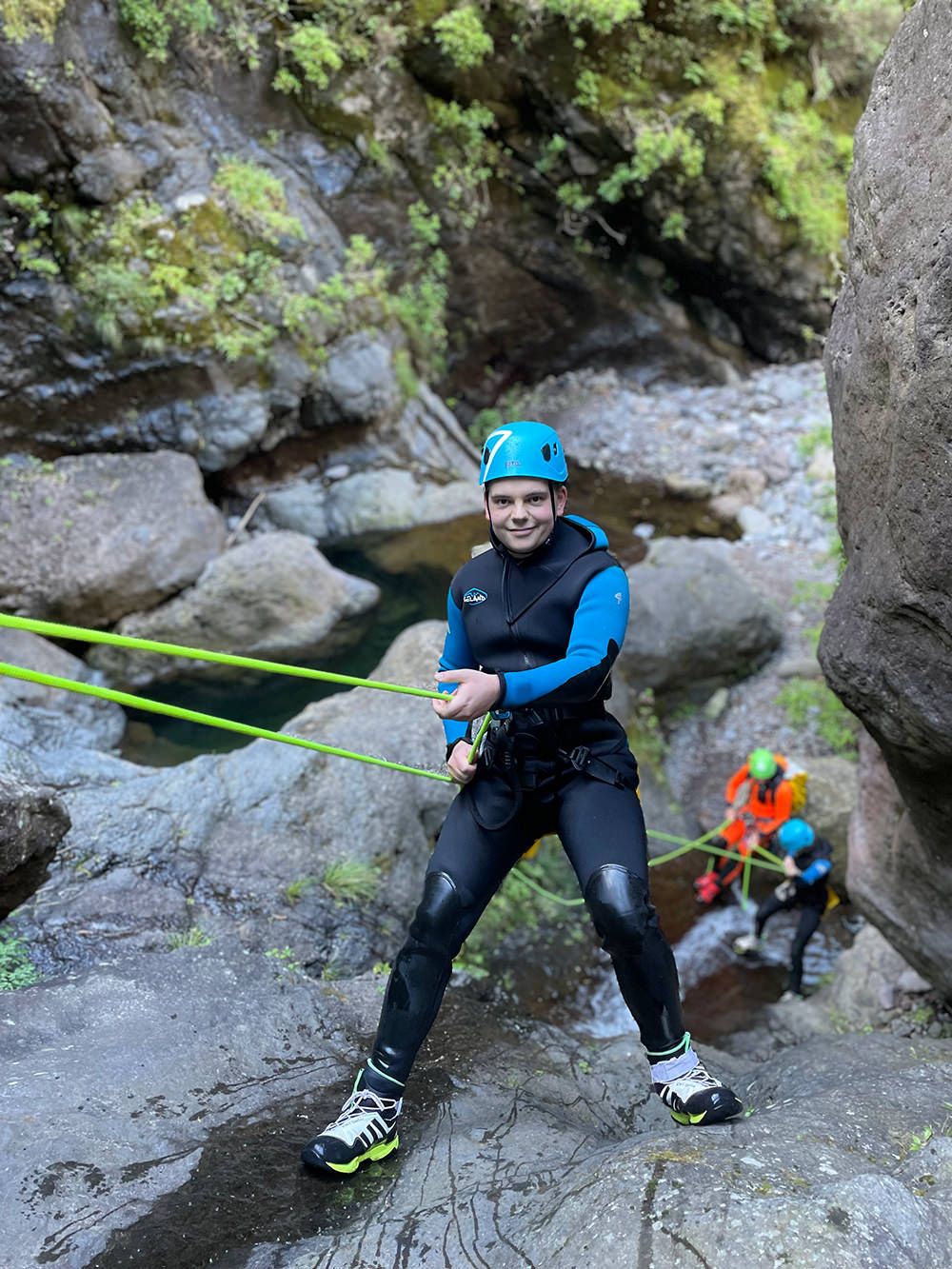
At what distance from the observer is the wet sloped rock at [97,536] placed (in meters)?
10.2

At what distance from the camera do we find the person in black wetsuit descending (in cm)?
294

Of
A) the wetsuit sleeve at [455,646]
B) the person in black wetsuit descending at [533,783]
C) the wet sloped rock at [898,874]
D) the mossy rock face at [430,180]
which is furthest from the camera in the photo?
Answer: the mossy rock face at [430,180]

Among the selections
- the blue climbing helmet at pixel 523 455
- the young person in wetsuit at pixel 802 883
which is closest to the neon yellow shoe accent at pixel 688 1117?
the blue climbing helmet at pixel 523 455

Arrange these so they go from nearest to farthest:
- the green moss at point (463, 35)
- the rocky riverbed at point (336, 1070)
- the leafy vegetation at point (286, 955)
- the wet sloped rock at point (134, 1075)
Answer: the rocky riverbed at point (336, 1070), the wet sloped rock at point (134, 1075), the leafy vegetation at point (286, 955), the green moss at point (463, 35)

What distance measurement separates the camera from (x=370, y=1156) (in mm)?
2908

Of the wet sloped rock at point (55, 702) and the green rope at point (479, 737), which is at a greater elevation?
the green rope at point (479, 737)

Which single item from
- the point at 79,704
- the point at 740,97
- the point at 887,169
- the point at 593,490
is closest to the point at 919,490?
the point at 887,169

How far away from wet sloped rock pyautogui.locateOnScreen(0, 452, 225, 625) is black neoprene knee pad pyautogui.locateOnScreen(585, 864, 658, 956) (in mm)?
8705

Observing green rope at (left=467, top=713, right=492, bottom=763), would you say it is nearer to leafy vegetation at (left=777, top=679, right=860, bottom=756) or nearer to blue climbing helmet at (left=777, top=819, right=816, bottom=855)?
blue climbing helmet at (left=777, top=819, right=816, bottom=855)

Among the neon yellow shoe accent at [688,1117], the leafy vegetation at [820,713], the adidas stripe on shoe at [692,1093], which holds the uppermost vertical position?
the adidas stripe on shoe at [692,1093]

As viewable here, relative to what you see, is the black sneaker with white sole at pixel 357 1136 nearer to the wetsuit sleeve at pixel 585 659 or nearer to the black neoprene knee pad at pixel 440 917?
the black neoprene knee pad at pixel 440 917

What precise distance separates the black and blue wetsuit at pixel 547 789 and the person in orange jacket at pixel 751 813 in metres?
4.60

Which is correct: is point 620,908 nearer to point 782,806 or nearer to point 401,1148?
point 401,1148

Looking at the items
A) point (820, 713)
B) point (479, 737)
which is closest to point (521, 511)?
point (479, 737)
